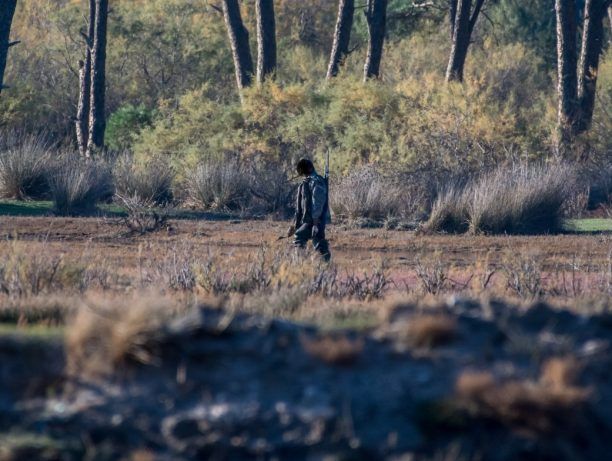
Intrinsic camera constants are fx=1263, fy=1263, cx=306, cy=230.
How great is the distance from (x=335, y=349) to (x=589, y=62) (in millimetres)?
29172

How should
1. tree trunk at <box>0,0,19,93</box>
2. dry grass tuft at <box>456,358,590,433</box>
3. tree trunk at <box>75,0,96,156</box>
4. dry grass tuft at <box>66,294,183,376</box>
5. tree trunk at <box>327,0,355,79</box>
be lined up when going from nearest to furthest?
dry grass tuft at <box>456,358,590,433</box> → dry grass tuft at <box>66,294,183,376</box> → tree trunk at <box>0,0,19,93</box> → tree trunk at <box>327,0,355,79</box> → tree trunk at <box>75,0,96,156</box>

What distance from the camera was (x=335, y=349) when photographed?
7613 mm

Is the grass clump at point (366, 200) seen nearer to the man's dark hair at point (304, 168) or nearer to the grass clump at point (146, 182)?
the grass clump at point (146, 182)

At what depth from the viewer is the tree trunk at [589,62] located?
1359 inches

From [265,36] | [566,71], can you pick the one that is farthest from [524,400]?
[265,36]

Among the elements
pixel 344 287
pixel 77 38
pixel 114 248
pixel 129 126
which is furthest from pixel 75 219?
pixel 77 38

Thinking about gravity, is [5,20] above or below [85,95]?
above

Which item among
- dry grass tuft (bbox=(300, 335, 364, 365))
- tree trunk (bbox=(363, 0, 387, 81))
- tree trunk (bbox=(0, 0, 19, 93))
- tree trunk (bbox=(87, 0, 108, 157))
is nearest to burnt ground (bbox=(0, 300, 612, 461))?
dry grass tuft (bbox=(300, 335, 364, 365))

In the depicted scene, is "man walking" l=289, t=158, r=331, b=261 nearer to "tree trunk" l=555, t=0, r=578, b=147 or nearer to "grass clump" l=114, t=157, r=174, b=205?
"grass clump" l=114, t=157, r=174, b=205

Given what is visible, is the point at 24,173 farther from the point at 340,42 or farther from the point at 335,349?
the point at 335,349

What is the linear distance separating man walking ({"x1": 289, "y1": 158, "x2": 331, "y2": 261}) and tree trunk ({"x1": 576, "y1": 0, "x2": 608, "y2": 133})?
63.8ft

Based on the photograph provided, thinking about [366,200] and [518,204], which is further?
[366,200]

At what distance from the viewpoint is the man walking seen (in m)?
15.9

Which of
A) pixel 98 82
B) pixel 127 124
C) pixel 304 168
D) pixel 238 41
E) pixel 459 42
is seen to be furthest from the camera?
pixel 127 124
